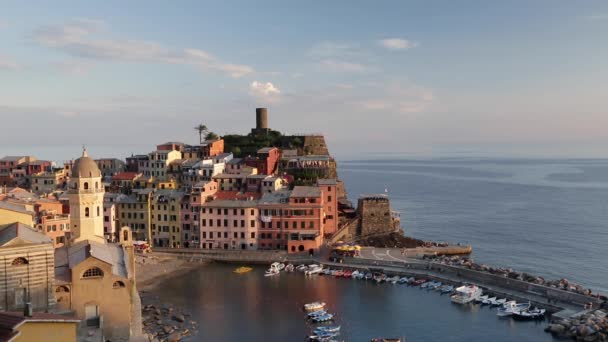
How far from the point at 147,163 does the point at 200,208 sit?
2459 centimetres

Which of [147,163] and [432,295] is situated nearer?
[432,295]

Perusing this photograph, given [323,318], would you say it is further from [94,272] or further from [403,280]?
[94,272]

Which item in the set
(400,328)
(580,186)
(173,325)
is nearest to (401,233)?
(400,328)

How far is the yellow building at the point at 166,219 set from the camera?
72.2m

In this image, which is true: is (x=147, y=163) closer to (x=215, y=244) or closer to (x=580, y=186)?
(x=215, y=244)

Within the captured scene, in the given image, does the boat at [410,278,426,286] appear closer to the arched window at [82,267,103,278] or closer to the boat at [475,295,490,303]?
the boat at [475,295,490,303]

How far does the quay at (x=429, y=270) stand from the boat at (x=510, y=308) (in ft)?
4.96

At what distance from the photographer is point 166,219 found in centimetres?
7269

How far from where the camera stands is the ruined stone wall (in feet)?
254

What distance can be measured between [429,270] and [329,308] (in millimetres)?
15877

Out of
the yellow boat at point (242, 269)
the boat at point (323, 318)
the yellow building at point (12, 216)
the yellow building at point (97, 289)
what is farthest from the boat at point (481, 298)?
the yellow building at point (12, 216)

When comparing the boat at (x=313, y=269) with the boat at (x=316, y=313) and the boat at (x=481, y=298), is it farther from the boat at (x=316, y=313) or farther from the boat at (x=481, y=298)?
the boat at (x=481, y=298)

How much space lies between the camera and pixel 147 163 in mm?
89750

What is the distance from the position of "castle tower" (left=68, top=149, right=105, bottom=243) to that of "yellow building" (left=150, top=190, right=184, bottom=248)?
33.6 metres
